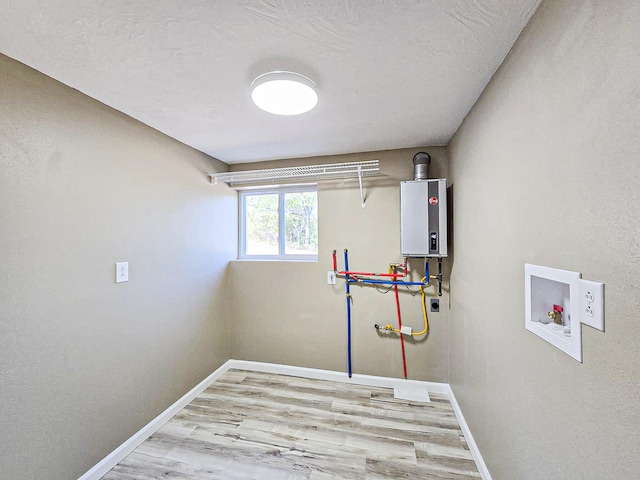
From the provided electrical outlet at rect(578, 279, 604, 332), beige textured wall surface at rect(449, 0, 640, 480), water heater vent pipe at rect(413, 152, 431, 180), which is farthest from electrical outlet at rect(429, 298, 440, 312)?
electrical outlet at rect(578, 279, 604, 332)

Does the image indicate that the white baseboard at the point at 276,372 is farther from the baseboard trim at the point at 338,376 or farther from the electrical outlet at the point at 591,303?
the electrical outlet at the point at 591,303

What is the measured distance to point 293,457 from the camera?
1794 millimetres

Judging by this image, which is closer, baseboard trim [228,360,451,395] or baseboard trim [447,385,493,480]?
baseboard trim [447,385,493,480]

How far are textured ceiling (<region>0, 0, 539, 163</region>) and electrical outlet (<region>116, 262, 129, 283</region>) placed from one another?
3.29 feet

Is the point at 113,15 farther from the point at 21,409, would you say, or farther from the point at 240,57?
the point at 21,409

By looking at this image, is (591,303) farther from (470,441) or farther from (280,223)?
(280,223)

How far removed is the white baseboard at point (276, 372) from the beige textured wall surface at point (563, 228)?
420mm

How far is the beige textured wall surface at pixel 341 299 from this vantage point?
2568 mm

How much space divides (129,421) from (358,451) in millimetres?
1555

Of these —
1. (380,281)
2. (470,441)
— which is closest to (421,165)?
(380,281)

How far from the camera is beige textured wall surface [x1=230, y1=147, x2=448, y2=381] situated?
101 inches

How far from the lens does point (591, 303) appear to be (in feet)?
2.48

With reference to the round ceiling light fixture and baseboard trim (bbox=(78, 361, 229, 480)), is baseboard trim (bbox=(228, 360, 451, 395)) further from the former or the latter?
the round ceiling light fixture

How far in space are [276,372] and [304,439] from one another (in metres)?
1.02
